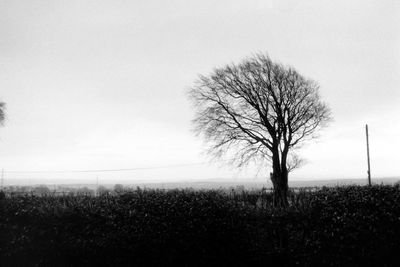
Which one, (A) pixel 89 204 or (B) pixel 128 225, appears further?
(A) pixel 89 204

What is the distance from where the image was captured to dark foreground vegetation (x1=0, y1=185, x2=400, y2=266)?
8.31 meters

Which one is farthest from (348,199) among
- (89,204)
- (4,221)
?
(4,221)

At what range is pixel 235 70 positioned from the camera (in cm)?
3095

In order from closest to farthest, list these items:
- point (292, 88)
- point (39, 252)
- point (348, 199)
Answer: point (348, 199) → point (39, 252) → point (292, 88)

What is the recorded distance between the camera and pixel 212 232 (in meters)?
8.92

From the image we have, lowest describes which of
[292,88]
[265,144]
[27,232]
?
[27,232]

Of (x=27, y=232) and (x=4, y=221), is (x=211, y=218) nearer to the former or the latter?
(x=27, y=232)

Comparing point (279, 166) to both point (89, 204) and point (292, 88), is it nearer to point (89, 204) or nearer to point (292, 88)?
point (292, 88)

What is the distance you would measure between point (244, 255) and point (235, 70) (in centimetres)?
2373

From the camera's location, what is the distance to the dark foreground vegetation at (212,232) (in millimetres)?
8312

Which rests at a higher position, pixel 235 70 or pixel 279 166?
pixel 235 70

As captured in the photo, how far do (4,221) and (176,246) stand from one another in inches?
201

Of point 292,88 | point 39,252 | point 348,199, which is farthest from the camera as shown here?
point 292,88

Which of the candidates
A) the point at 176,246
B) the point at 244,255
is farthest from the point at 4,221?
the point at 244,255
